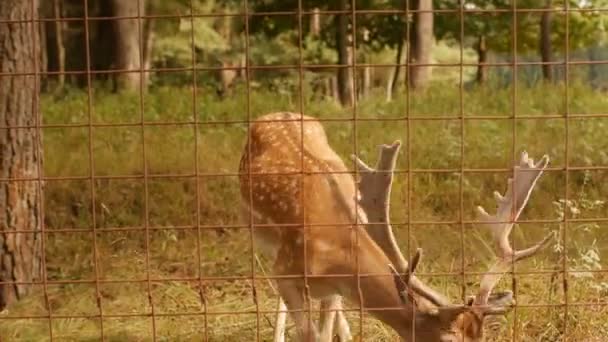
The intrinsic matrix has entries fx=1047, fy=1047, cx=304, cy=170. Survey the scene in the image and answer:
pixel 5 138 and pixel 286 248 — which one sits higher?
pixel 5 138

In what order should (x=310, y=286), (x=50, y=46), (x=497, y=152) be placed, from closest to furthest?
(x=310, y=286) → (x=497, y=152) → (x=50, y=46)

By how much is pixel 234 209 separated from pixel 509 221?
4214 millimetres

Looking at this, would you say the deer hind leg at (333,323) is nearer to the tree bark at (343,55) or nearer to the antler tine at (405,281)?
the antler tine at (405,281)

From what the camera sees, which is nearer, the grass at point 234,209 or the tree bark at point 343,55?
the grass at point 234,209

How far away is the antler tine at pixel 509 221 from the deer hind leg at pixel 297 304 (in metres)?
1.02

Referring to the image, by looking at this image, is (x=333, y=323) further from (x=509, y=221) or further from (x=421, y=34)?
(x=421, y=34)

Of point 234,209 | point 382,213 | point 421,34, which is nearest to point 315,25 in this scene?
point 421,34

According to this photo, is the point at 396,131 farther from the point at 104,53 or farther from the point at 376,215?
the point at 104,53

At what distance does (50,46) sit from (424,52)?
8683mm

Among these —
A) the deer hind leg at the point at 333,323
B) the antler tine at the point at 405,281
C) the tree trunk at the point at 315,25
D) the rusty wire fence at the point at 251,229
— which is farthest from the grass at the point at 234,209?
the tree trunk at the point at 315,25

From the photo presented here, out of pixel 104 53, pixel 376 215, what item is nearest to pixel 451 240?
pixel 376 215

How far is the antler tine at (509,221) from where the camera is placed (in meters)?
4.47

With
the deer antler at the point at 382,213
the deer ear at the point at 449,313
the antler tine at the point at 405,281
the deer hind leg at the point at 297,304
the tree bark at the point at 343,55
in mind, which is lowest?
the deer hind leg at the point at 297,304

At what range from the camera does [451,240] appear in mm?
7320
